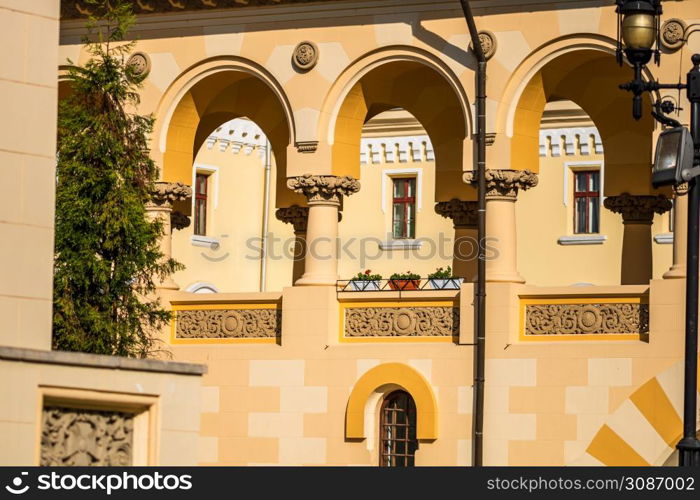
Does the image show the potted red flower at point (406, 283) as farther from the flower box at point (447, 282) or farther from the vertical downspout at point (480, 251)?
the vertical downspout at point (480, 251)

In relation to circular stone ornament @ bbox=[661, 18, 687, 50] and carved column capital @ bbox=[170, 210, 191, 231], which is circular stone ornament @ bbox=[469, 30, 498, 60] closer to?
circular stone ornament @ bbox=[661, 18, 687, 50]

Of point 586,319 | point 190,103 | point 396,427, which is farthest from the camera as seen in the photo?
point 190,103

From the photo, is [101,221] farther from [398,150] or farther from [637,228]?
[398,150]

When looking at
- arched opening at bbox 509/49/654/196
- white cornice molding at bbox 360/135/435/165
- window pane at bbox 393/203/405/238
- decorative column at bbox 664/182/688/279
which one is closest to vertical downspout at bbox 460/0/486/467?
arched opening at bbox 509/49/654/196

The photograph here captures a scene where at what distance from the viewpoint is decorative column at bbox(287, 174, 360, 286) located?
31141 mm

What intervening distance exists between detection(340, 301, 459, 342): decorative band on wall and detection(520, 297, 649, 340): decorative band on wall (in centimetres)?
122

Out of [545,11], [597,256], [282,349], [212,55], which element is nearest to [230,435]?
[282,349]

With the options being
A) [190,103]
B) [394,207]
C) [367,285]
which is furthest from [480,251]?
[394,207]

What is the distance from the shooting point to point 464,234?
3406 centimetres

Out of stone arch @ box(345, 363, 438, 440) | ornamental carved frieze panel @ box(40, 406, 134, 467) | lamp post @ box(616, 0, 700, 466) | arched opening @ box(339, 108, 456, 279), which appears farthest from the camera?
arched opening @ box(339, 108, 456, 279)

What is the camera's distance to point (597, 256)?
151 ft

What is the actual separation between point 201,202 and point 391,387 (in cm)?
1933
